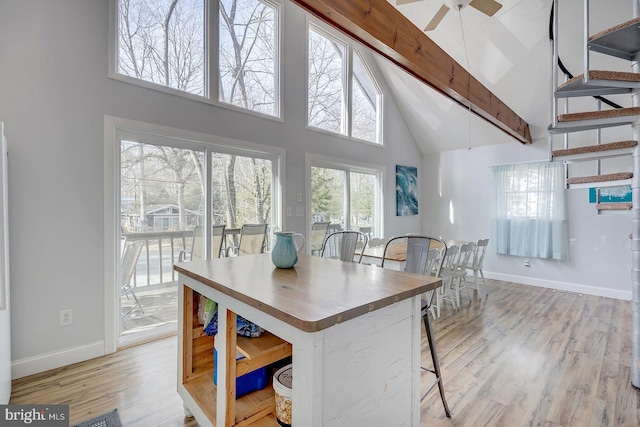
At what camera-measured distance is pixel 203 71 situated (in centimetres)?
307

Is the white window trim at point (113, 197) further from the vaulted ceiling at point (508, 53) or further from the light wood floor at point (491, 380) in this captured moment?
the vaulted ceiling at point (508, 53)

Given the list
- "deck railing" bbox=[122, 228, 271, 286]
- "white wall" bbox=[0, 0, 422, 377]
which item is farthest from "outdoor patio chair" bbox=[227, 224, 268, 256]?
"white wall" bbox=[0, 0, 422, 377]

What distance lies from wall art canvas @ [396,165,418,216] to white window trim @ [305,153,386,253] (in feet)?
1.54

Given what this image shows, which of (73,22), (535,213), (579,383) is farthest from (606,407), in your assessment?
(73,22)

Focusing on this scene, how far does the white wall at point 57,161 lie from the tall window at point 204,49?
0.64 feet

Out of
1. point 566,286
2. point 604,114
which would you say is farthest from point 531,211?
point 604,114

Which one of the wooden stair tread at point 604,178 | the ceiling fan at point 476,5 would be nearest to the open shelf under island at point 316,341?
the wooden stair tread at point 604,178

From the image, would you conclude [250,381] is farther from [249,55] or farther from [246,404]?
[249,55]

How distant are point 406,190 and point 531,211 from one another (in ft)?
6.63

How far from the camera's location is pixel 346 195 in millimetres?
4668

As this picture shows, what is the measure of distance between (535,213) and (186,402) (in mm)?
5313

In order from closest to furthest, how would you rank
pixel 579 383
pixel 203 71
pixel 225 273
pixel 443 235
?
pixel 225 273 → pixel 579 383 → pixel 203 71 → pixel 443 235

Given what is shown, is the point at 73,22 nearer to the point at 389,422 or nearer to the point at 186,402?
the point at 186,402

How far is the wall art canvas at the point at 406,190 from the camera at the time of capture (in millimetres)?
5477
